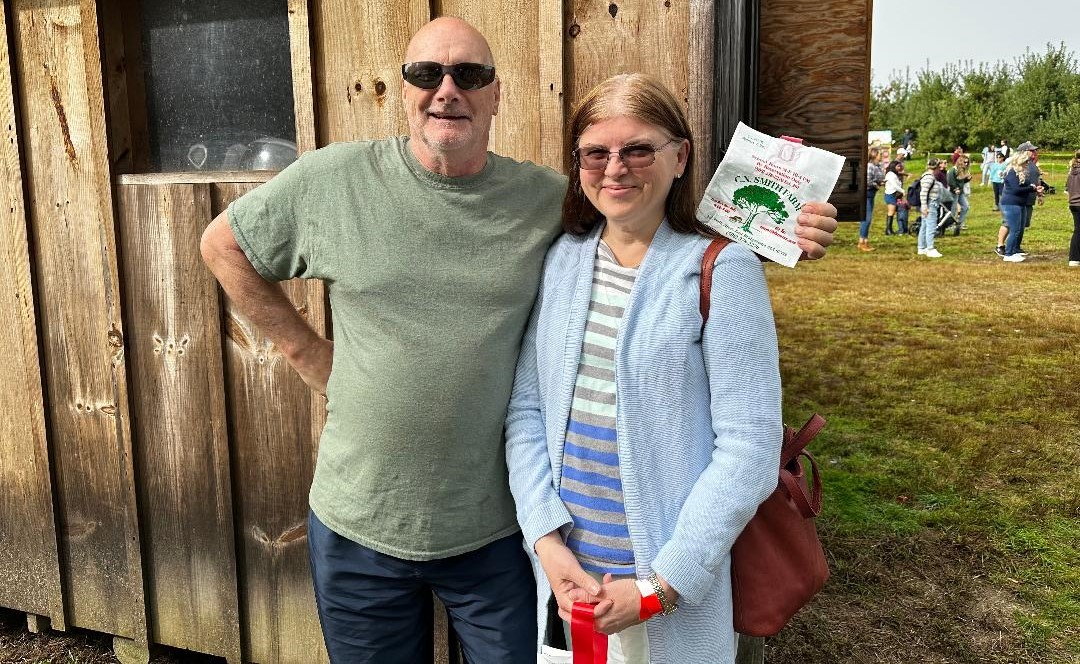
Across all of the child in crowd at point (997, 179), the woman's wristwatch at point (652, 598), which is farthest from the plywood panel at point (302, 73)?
the child in crowd at point (997, 179)

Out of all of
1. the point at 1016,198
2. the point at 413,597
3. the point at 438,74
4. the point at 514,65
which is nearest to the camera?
the point at 438,74

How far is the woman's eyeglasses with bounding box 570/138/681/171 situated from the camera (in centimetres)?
167

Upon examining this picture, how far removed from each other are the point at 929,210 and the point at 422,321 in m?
15.9

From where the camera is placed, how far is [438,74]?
1.91 metres

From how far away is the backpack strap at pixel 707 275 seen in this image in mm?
1646

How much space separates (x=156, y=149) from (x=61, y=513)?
1.40 m

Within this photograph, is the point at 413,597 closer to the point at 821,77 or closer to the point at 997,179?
the point at 821,77

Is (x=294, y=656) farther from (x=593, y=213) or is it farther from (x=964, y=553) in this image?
(x=964, y=553)

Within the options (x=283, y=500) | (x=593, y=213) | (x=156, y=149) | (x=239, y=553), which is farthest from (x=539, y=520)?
(x=156, y=149)

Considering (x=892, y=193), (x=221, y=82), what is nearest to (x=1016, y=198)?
(x=892, y=193)

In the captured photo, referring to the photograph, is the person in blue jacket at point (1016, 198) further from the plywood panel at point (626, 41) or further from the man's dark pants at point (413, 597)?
the man's dark pants at point (413, 597)

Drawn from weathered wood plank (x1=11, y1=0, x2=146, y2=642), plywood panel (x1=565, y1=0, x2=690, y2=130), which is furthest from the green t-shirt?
weathered wood plank (x1=11, y1=0, x2=146, y2=642)

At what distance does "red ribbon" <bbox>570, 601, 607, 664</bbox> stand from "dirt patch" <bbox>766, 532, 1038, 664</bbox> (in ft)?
6.88

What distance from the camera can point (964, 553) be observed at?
179 inches
